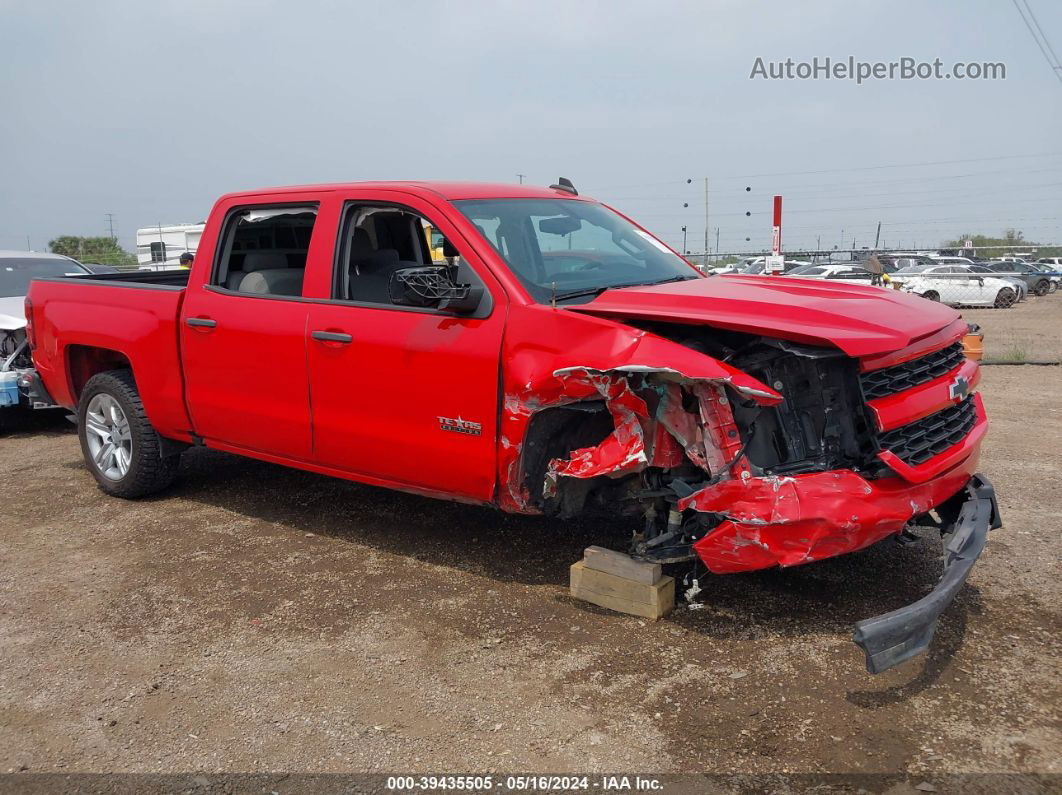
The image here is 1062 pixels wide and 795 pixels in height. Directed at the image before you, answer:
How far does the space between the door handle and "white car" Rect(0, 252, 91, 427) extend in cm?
362

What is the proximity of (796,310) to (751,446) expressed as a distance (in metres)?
0.59

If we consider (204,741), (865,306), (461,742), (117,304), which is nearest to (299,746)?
(204,741)

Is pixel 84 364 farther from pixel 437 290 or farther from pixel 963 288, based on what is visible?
pixel 963 288

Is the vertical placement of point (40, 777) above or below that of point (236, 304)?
below

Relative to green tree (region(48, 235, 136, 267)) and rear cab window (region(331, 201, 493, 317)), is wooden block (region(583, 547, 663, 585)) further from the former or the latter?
green tree (region(48, 235, 136, 267))

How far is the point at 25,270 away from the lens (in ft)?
31.4

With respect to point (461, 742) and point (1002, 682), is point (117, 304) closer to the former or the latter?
point (461, 742)

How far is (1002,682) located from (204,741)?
296 centimetres

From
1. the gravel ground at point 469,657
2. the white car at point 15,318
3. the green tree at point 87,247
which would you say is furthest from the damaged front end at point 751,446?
the green tree at point 87,247

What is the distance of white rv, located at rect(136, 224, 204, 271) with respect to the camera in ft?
98.8

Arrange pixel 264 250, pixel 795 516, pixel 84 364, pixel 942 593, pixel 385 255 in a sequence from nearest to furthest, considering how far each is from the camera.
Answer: pixel 942 593, pixel 795 516, pixel 385 255, pixel 264 250, pixel 84 364

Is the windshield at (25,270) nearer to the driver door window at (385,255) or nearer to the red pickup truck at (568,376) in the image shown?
the red pickup truck at (568,376)

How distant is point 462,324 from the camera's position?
429cm

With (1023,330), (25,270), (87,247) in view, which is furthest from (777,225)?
(87,247)
